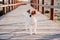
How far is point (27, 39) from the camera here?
Answer: 5.65m

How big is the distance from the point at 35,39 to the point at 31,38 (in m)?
0.16

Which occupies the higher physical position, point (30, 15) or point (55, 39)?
point (30, 15)

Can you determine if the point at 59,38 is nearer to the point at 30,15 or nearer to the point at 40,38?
the point at 40,38

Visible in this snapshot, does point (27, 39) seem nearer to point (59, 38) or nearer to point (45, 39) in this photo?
point (45, 39)

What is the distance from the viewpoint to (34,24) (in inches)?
241

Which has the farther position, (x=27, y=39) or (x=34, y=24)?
(x=34, y=24)

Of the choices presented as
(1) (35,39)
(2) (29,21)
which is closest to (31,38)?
(1) (35,39)

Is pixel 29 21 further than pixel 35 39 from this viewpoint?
Yes

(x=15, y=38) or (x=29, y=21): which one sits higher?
(x=29, y=21)

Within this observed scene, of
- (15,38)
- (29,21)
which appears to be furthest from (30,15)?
(15,38)

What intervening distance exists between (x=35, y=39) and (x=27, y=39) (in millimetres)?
206

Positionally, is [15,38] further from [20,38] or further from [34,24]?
[34,24]

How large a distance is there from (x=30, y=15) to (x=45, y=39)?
75cm

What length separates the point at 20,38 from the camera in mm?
5781
